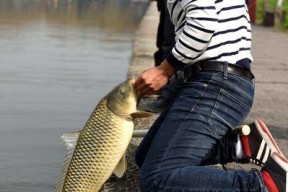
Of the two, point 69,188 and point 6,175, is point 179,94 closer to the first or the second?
point 69,188

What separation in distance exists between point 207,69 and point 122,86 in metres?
0.45

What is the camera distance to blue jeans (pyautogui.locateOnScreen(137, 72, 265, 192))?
357cm

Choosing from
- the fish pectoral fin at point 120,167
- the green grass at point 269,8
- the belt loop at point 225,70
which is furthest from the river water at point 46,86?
the green grass at point 269,8

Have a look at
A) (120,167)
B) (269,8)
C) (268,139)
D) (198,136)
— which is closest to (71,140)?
(120,167)

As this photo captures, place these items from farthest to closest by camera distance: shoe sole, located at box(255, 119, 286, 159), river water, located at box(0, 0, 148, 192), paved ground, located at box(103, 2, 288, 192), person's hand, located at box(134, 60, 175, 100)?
1. river water, located at box(0, 0, 148, 192)
2. paved ground, located at box(103, 2, 288, 192)
3. shoe sole, located at box(255, 119, 286, 159)
4. person's hand, located at box(134, 60, 175, 100)

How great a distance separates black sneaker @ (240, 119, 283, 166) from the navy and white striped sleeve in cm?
66

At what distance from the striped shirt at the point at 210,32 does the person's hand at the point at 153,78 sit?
44 millimetres

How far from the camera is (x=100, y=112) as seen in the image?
3.79 metres

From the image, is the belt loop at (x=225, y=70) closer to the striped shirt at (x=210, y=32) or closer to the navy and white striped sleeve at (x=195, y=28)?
the striped shirt at (x=210, y=32)

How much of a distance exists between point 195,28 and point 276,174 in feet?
2.72

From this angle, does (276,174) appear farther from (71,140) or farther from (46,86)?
(46,86)

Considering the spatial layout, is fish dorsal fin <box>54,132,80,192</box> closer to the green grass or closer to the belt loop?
the belt loop

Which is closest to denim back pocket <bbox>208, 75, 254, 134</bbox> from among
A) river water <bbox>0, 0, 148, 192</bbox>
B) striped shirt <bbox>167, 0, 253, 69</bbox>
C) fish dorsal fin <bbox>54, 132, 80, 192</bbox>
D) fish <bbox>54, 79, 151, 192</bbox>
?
striped shirt <bbox>167, 0, 253, 69</bbox>

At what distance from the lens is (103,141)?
3770 millimetres
